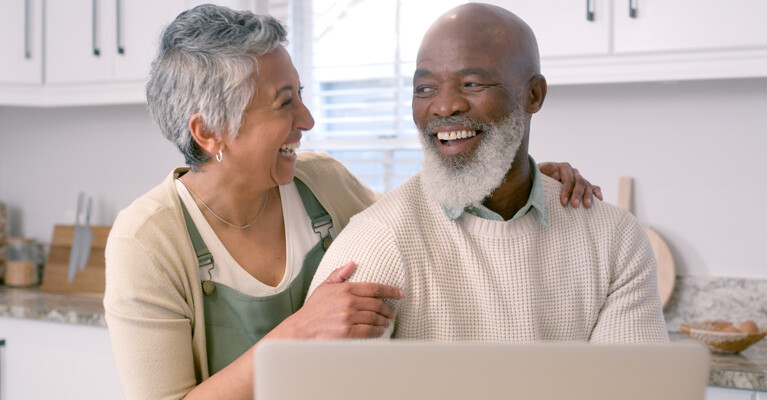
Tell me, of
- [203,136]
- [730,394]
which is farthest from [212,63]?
[730,394]

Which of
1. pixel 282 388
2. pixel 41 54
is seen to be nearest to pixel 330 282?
pixel 282 388

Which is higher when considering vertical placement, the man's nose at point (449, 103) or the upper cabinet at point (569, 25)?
the upper cabinet at point (569, 25)

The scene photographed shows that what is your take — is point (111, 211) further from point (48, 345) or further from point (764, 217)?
point (764, 217)

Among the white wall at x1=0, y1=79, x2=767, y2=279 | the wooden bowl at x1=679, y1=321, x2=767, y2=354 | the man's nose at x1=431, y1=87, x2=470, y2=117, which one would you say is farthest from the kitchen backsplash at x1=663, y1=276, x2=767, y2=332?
the man's nose at x1=431, y1=87, x2=470, y2=117

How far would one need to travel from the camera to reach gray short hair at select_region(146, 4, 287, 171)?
1.42 metres

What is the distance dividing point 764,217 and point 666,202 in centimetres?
29

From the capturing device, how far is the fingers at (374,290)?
46.0 inches

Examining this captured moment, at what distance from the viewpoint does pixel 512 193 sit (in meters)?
1.40

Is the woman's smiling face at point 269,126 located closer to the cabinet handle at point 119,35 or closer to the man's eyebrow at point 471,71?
the man's eyebrow at point 471,71

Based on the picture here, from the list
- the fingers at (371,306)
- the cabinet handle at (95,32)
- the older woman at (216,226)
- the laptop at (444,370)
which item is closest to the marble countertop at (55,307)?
the cabinet handle at (95,32)

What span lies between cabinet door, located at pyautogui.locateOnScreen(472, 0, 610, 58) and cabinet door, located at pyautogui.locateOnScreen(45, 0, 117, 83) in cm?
155

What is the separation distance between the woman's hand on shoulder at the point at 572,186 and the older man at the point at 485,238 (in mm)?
38

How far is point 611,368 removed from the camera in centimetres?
62

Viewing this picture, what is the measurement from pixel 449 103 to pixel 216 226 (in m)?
0.57
